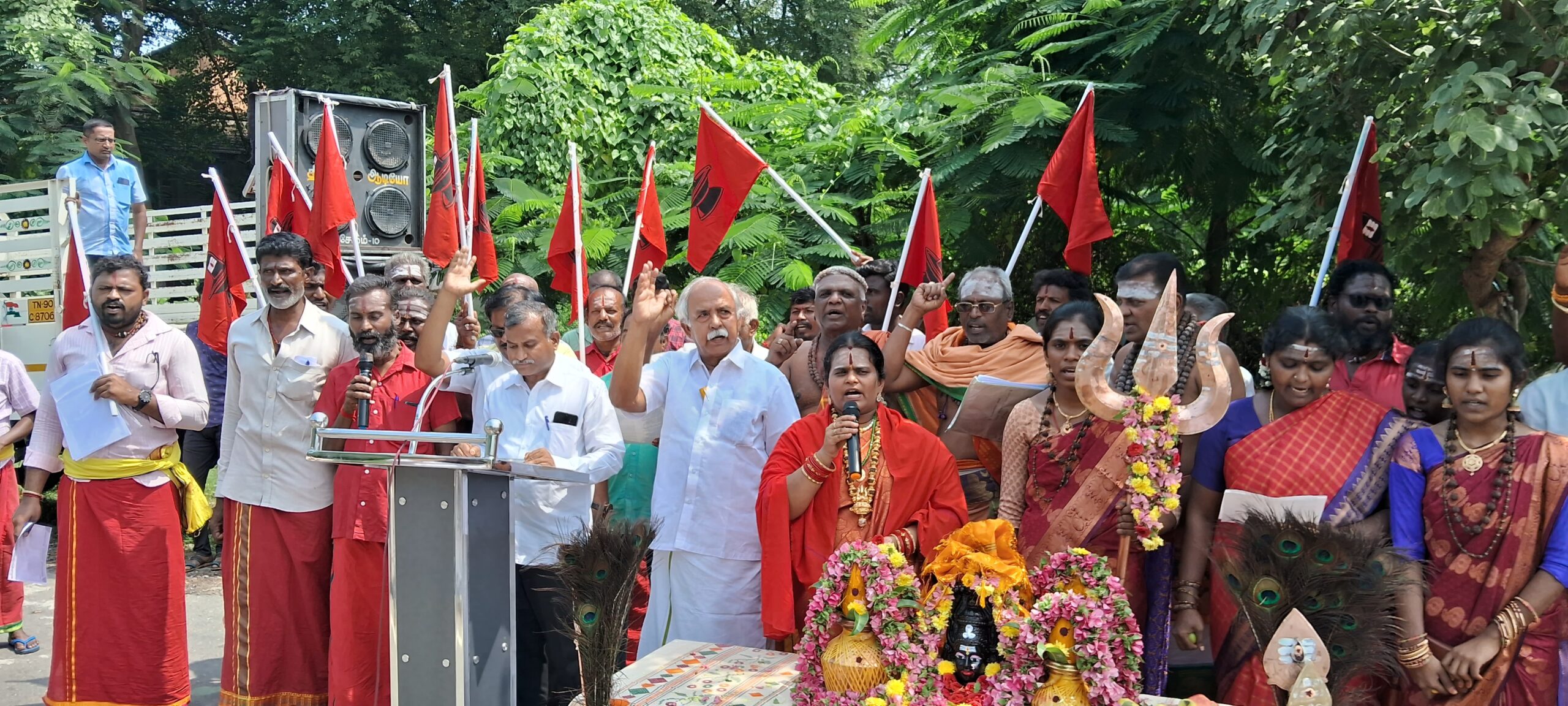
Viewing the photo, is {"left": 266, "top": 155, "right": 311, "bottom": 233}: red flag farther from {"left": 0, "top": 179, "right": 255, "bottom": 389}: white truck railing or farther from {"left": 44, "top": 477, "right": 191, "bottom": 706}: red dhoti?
{"left": 0, "top": 179, "right": 255, "bottom": 389}: white truck railing

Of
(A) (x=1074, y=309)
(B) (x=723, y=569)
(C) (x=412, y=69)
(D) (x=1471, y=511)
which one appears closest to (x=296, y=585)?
(B) (x=723, y=569)

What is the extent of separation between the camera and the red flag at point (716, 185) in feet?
20.8

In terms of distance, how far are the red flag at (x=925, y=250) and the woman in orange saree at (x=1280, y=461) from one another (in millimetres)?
1884

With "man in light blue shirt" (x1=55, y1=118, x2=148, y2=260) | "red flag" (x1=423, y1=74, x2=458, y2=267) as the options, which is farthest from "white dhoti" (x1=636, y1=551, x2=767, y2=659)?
"man in light blue shirt" (x1=55, y1=118, x2=148, y2=260)

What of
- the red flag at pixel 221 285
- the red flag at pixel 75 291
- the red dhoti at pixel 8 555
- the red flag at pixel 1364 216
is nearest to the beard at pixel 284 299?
the red flag at pixel 75 291

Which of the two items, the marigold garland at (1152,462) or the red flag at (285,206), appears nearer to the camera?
the marigold garland at (1152,462)

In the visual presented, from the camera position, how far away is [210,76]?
67.8 ft

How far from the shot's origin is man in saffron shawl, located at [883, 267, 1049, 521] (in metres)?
4.61

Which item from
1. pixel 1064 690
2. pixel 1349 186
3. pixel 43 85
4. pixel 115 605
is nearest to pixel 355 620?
pixel 115 605

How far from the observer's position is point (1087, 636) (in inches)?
117

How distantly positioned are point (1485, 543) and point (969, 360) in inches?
75.9

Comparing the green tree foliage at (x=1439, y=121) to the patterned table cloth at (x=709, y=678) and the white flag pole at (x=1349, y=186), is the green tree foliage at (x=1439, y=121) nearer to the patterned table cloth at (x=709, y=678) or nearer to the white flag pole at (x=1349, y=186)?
the white flag pole at (x=1349, y=186)

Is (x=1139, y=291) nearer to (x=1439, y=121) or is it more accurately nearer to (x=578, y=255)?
(x=1439, y=121)

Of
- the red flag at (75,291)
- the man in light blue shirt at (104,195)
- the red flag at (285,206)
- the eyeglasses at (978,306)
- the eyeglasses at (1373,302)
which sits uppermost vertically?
the man in light blue shirt at (104,195)
